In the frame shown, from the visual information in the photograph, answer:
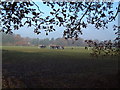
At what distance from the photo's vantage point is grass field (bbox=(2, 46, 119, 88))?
7.50 ft

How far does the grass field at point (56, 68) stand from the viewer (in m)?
2.29

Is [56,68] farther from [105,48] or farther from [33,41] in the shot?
[105,48]

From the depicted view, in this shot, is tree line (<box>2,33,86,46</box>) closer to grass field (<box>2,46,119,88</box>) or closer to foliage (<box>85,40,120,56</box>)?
grass field (<box>2,46,119,88</box>)

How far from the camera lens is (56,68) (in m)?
2.45

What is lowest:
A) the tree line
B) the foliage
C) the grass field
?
the grass field

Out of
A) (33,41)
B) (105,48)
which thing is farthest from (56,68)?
(105,48)

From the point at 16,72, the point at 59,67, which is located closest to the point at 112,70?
the point at 59,67

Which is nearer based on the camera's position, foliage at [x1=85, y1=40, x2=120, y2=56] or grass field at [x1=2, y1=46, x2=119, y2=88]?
grass field at [x1=2, y1=46, x2=119, y2=88]

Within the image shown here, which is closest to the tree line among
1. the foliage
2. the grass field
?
the grass field

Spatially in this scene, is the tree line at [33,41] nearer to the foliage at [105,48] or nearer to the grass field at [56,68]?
the grass field at [56,68]

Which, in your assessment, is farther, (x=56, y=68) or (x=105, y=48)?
(x=105, y=48)

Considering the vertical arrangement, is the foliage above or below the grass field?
above

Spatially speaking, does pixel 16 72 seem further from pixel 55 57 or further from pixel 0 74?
pixel 55 57

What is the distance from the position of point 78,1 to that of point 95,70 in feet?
3.42
